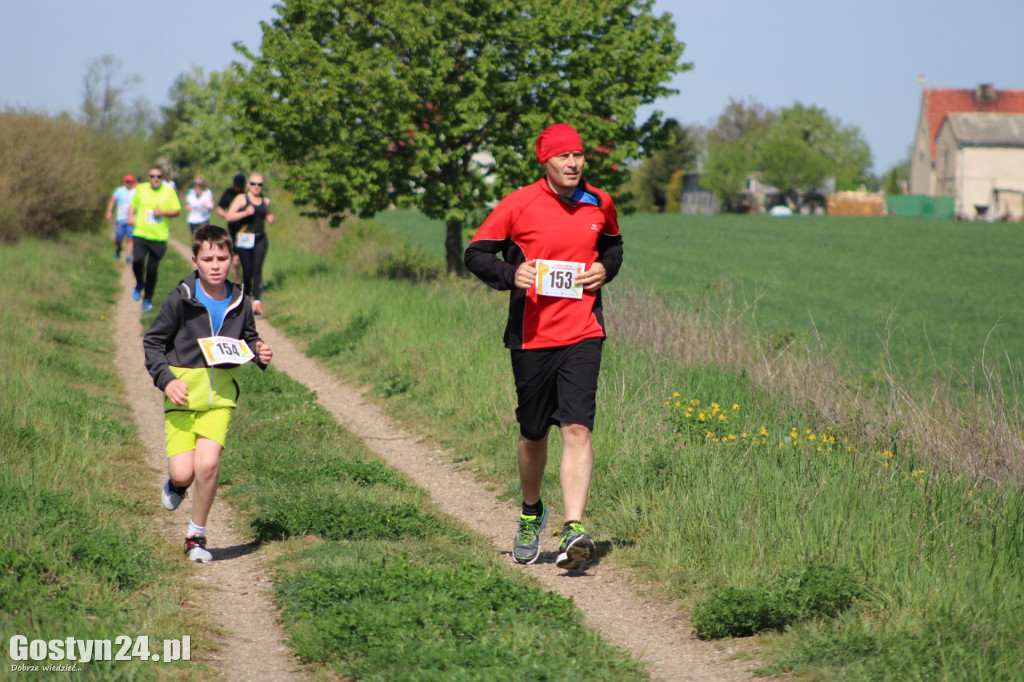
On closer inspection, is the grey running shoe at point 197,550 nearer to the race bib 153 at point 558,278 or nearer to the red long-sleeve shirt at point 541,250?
the red long-sleeve shirt at point 541,250

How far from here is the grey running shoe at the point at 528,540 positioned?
5652 millimetres

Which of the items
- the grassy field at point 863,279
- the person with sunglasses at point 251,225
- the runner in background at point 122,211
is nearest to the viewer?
the grassy field at point 863,279

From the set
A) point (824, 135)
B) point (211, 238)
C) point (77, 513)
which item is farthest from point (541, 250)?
point (824, 135)

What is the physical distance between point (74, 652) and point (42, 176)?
23157 mm

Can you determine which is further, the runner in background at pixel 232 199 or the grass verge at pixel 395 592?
the runner in background at pixel 232 199

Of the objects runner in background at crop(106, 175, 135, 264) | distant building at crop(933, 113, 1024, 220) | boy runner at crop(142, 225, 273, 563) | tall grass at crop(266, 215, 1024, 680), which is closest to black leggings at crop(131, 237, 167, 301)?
tall grass at crop(266, 215, 1024, 680)

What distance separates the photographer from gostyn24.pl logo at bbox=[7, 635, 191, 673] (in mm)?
3740

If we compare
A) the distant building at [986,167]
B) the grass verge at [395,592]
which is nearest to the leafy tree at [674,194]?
the distant building at [986,167]

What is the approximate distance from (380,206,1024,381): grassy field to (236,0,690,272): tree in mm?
3053

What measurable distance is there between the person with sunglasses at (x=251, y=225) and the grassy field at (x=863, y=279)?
18.0 feet

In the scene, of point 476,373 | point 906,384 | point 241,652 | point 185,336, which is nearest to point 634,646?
point 241,652

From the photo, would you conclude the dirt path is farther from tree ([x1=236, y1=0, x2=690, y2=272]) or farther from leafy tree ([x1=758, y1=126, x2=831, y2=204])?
leafy tree ([x1=758, y1=126, x2=831, y2=204])

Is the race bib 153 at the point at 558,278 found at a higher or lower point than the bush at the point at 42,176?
lower

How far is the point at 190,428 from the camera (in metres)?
5.50
